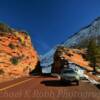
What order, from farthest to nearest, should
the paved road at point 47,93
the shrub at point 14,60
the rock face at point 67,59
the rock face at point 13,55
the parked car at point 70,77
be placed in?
1. the rock face at point 67,59
2. the shrub at point 14,60
3. the rock face at point 13,55
4. the parked car at point 70,77
5. the paved road at point 47,93

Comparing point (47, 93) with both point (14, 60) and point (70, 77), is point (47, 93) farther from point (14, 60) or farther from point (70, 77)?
point (14, 60)

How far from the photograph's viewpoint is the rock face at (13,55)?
48.8 metres

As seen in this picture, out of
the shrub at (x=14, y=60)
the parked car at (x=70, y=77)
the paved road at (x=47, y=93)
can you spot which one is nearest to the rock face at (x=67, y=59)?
the shrub at (x=14, y=60)

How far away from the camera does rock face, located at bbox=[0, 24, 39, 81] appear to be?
1920 inches

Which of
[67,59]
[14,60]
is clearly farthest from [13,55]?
[67,59]

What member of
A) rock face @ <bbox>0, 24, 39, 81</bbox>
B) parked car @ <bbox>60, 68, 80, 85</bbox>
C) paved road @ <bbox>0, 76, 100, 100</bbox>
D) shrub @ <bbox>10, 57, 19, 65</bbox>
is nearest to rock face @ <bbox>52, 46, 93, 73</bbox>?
rock face @ <bbox>0, 24, 39, 81</bbox>

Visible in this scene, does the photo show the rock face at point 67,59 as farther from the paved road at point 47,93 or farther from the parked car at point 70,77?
the paved road at point 47,93

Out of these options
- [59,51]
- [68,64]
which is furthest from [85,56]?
[68,64]

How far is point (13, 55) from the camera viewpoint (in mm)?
55188

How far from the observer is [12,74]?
50.3 metres

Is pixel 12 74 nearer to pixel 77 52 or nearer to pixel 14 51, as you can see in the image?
pixel 14 51

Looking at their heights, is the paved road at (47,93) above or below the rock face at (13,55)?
below

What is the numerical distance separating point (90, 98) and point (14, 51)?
42552mm

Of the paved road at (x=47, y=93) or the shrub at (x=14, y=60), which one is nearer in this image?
the paved road at (x=47, y=93)
